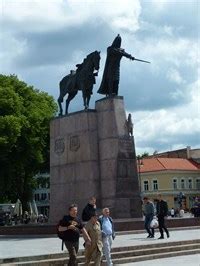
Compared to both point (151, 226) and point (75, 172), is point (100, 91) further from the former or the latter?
point (151, 226)

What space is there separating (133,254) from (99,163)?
31.3ft

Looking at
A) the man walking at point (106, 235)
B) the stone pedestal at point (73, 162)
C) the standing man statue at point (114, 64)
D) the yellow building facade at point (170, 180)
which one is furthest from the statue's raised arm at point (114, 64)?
the yellow building facade at point (170, 180)

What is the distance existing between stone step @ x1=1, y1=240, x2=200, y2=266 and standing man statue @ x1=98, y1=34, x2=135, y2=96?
9517 millimetres

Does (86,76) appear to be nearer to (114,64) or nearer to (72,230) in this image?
(114,64)

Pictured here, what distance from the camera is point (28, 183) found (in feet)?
156

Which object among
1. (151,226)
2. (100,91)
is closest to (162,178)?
(100,91)

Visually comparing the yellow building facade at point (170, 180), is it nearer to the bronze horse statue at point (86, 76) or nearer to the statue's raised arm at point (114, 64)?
the bronze horse statue at point (86, 76)

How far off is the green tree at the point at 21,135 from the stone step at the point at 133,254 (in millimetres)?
23719

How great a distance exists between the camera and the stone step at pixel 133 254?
1355cm

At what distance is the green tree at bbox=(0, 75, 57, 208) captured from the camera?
40334mm

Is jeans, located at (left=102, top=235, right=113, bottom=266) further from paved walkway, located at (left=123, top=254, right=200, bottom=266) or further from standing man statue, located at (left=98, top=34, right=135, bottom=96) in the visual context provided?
standing man statue, located at (left=98, top=34, right=135, bottom=96)

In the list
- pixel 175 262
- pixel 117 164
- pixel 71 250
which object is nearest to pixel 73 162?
pixel 117 164

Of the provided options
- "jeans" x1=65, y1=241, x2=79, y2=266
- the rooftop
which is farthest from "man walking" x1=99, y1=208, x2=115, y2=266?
the rooftop

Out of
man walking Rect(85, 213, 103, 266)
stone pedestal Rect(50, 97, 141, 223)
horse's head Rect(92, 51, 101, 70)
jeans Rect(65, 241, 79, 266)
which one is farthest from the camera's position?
horse's head Rect(92, 51, 101, 70)
